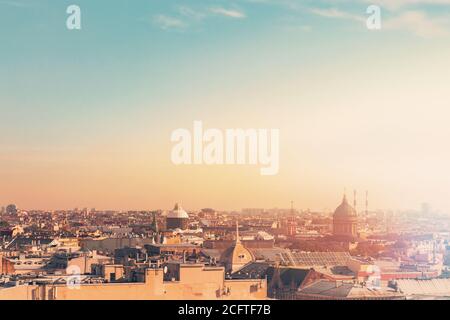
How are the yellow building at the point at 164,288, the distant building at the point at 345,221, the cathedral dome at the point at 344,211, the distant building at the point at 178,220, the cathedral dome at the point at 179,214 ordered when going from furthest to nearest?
the distant building at the point at 178,220 < the cathedral dome at the point at 179,214 < the distant building at the point at 345,221 < the cathedral dome at the point at 344,211 < the yellow building at the point at 164,288

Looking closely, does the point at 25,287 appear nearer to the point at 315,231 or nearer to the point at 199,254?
the point at 199,254

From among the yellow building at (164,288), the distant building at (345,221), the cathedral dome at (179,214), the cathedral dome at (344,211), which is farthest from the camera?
the cathedral dome at (179,214)

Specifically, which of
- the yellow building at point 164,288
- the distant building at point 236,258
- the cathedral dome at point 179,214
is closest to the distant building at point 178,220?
the cathedral dome at point 179,214

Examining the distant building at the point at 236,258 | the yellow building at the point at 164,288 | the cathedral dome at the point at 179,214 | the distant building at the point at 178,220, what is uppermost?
the cathedral dome at the point at 179,214

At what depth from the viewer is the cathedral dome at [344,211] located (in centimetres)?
2262

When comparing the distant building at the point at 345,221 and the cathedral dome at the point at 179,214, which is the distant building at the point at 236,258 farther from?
the cathedral dome at the point at 179,214

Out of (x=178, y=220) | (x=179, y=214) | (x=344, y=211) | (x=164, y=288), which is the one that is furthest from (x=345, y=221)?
(x=164, y=288)

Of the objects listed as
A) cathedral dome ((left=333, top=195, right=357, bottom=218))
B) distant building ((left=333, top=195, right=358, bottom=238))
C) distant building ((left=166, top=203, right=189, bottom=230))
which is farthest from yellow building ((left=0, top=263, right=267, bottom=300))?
distant building ((left=166, top=203, right=189, bottom=230))

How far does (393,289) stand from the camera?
13750 mm

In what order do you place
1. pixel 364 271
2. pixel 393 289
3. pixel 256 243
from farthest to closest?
1. pixel 256 243
2. pixel 364 271
3. pixel 393 289

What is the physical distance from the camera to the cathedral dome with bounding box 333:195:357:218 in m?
22.6
